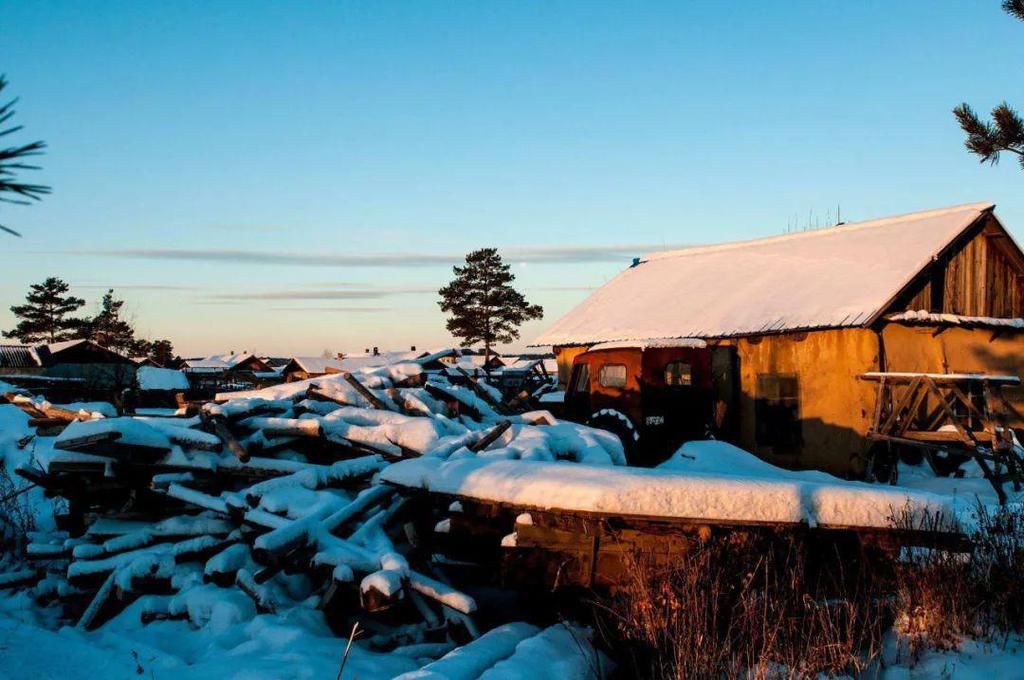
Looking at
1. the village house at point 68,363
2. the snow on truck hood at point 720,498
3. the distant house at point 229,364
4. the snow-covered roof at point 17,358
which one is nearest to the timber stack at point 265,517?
the snow on truck hood at point 720,498

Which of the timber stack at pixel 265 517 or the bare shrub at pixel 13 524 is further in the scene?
the bare shrub at pixel 13 524

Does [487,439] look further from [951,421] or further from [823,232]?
[823,232]

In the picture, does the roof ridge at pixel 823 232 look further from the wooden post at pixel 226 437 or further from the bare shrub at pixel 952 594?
the wooden post at pixel 226 437

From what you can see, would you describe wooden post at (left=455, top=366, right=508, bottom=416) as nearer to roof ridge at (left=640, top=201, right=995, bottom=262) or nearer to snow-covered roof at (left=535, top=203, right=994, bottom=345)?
snow-covered roof at (left=535, top=203, right=994, bottom=345)

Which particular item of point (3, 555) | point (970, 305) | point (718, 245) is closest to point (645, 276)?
point (718, 245)

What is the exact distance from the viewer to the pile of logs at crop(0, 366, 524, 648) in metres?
7.27

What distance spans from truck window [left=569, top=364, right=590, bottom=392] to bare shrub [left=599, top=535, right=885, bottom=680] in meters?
8.70

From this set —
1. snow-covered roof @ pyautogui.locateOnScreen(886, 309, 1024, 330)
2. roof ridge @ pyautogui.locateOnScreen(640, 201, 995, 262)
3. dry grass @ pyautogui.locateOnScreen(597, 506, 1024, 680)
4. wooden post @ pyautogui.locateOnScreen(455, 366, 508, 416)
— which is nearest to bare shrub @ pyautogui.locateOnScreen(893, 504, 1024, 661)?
dry grass @ pyautogui.locateOnScreen(597, 506, 1024, 680)

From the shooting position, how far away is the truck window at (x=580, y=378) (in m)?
14.4

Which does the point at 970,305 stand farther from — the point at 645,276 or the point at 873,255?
the point at 645,276

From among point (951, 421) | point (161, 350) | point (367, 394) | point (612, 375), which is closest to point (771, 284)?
point (951, 421)

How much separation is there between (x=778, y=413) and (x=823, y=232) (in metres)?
6.66

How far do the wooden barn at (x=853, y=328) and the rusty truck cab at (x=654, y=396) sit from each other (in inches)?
140

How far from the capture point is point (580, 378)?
1469cm
